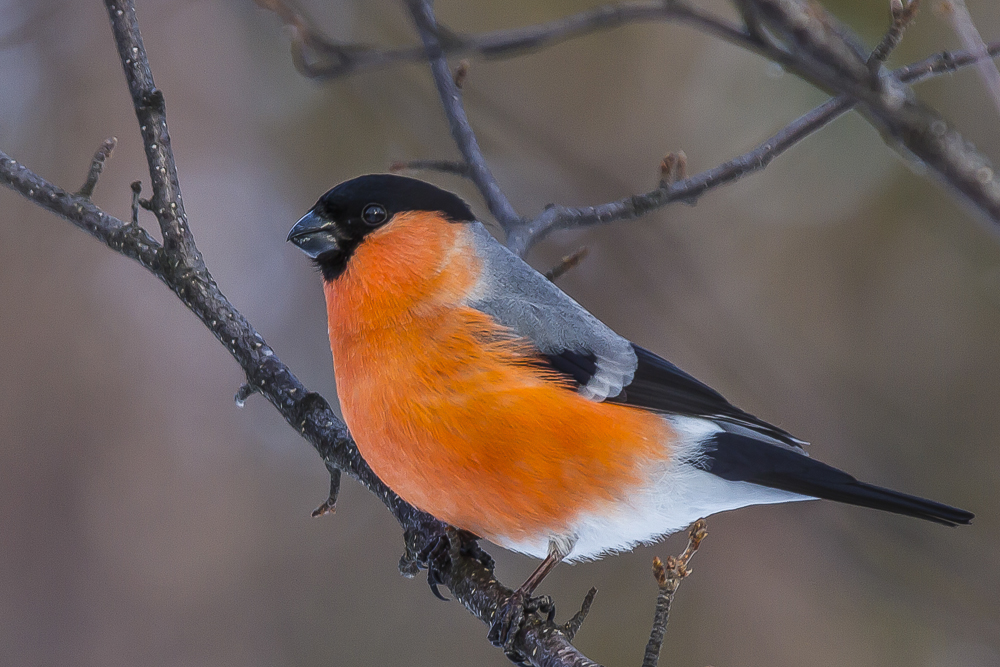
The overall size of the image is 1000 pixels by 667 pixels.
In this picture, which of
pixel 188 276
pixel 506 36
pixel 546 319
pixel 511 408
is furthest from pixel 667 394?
pixel 188 276

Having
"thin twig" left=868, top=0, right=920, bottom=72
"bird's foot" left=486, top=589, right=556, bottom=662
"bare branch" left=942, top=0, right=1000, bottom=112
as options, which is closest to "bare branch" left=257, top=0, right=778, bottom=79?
"thin twig" left=868, top=0, right=920, bottom=72

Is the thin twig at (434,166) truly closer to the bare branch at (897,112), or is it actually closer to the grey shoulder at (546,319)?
the grey shoulder at (546,319)

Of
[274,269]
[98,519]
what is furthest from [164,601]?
[274,269]

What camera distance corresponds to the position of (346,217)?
3.24 m

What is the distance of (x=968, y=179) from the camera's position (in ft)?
3.65

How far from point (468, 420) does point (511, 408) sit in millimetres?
153

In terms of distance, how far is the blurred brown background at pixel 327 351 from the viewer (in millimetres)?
5445

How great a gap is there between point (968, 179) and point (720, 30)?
446 mm

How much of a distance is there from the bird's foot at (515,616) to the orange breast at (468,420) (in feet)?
0.89

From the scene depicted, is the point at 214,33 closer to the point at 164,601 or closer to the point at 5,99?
the point at 5,99

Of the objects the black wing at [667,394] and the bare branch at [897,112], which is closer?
the bare branch at [897,112]

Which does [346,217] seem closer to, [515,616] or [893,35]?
[515,616]

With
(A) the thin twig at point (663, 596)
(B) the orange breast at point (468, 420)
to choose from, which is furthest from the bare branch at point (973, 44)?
(B) the orange breast at point (468, 420)

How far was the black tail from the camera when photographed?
2.44 metres
